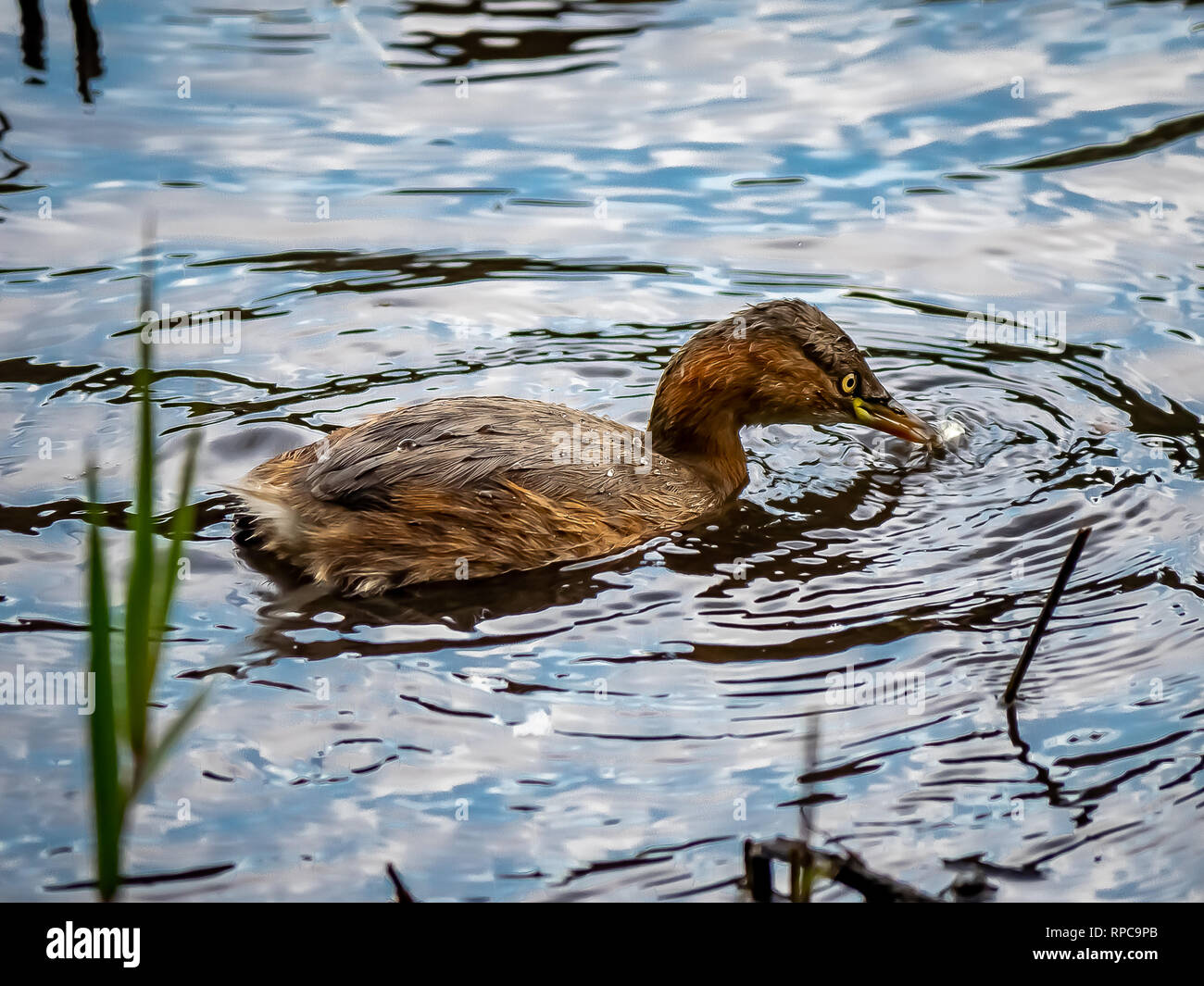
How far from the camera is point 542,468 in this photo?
6375 millimetres

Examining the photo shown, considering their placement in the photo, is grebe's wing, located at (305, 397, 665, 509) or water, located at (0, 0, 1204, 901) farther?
grebe's wing, located at (305, 397, 665, 509)

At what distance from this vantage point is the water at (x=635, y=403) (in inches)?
192

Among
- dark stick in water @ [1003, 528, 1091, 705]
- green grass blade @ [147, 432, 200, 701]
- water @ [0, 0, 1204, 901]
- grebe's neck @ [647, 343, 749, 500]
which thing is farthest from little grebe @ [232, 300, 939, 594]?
green grass blade @ [147, 432, 200, 701]

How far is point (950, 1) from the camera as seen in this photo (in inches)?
480

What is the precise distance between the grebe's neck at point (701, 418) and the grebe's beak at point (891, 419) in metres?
0.59

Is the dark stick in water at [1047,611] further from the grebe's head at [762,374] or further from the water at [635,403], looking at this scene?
the grebe's head at [762,374]

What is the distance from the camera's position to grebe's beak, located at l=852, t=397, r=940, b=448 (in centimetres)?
723

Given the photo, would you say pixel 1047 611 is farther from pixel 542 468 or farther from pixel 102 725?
pixel 102 725

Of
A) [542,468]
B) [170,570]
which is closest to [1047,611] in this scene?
[542,468]

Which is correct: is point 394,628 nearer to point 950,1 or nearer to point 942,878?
point 942,878

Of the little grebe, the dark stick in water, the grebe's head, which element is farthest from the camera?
the grebe's head

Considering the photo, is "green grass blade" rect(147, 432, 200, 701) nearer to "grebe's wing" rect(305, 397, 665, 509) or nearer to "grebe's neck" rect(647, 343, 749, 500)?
"grebe's wing" rect(305, 397, 665, 509)

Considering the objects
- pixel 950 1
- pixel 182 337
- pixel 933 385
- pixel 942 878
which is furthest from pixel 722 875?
pixel 950 1
